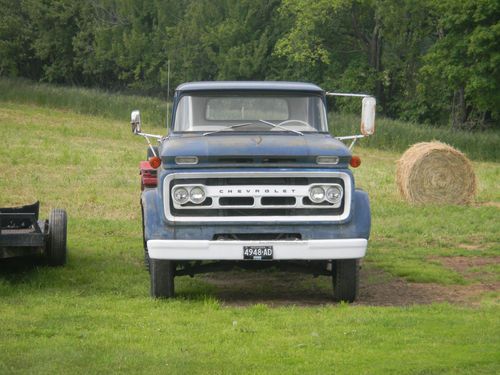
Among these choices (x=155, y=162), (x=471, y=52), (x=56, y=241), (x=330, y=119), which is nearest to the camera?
(x=155, y=162)

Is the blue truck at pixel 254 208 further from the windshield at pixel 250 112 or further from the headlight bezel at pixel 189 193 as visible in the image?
the windshield at pixel 250 112

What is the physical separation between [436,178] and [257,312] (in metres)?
11.6

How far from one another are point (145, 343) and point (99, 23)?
218ft

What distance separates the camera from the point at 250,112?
12.7 meters

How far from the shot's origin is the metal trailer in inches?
474

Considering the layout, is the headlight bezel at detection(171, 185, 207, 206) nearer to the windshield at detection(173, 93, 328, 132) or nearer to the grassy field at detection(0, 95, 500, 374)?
the grassy field at detection(0, 95, 500, 374)

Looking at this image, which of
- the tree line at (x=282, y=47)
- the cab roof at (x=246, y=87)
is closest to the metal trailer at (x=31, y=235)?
the cab roof at (x=246, y=87)

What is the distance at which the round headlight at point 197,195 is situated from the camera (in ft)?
36.6

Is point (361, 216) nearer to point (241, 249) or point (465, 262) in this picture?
point (241, 249)

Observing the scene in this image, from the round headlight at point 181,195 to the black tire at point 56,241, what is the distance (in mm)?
2662

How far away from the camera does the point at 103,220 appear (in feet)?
60.4

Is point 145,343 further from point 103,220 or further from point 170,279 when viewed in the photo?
point 103,220

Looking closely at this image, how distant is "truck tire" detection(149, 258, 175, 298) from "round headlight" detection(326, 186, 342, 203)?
5.24ft

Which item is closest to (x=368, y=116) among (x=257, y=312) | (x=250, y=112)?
(x=250, y=112)
